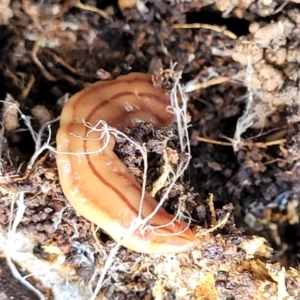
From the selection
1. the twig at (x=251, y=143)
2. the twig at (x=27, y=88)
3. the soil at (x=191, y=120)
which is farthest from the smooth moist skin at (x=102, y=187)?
the twig at (x=251, y=143)

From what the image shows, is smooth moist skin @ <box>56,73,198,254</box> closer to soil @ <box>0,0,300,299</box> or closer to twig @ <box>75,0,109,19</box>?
soil @ <box>0,0,300,299</box>

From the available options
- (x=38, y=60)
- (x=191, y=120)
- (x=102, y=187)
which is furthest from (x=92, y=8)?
(x=102, y=187)

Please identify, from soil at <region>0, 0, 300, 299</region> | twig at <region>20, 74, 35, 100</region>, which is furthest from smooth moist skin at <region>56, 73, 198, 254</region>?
twig at <region>20, 74, 35, 100</region>

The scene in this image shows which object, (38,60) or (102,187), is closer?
(102,187)

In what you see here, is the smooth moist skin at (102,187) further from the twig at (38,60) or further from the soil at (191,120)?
the twig at (38,60)

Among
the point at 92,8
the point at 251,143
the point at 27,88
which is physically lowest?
the point at 251,143

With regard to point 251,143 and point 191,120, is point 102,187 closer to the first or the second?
point 191,120

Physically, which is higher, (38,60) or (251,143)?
(38,60)

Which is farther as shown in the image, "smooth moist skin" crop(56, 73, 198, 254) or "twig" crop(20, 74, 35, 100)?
"twig" crop(20, 74, 35, 100)

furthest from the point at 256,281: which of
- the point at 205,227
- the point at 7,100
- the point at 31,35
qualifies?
the point at 31,35
